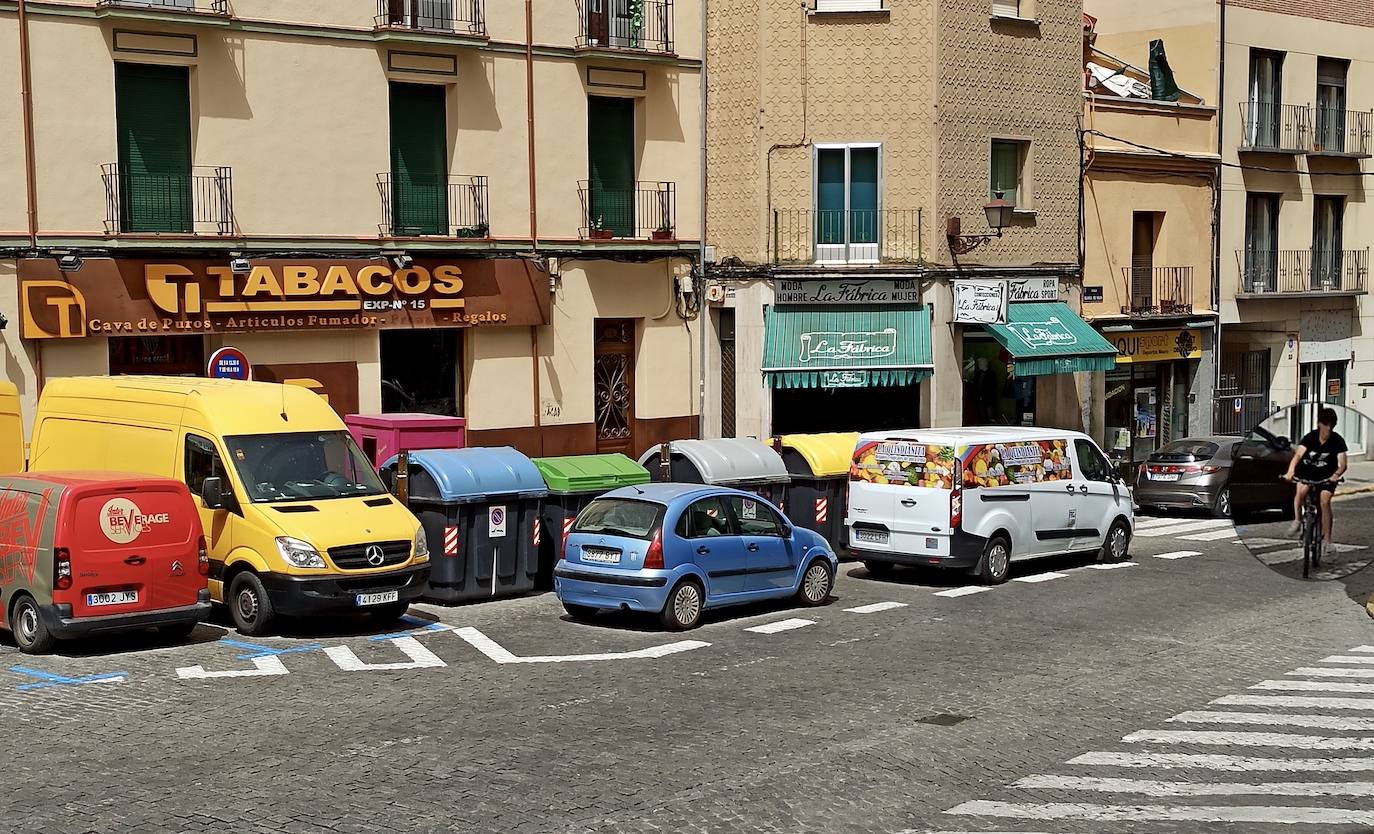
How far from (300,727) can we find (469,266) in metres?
15.3

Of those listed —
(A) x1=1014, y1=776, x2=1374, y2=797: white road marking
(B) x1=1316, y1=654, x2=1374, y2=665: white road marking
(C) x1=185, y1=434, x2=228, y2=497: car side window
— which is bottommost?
→ (B) x1=1316, y1=654, x2=1374, y2=665: white road marking

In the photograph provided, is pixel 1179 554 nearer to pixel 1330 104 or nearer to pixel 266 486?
pixel 266 486

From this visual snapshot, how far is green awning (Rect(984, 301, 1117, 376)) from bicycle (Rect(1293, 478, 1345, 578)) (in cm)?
850

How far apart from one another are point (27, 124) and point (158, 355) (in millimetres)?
3971

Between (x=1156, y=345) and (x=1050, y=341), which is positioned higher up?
(x=1050, y=341)

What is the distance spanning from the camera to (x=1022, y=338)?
29.7m

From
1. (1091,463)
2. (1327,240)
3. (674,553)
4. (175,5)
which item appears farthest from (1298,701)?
(1327,240)

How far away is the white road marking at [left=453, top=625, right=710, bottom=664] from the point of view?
613 inches

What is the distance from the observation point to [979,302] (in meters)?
29.6

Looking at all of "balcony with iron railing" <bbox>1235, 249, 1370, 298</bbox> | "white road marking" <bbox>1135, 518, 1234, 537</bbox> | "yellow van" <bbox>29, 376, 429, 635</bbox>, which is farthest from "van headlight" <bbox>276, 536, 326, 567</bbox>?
"balcony with iron railing" <bbox>1235, 249, 1370, 298</bbox>

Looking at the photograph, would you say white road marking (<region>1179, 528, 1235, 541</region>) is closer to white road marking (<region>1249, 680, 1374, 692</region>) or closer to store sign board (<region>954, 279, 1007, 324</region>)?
store sign board (<region>954, 279, 1007, 324</region>)

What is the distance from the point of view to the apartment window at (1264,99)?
3644cm

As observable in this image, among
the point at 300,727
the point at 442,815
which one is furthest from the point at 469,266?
the point at 442,815

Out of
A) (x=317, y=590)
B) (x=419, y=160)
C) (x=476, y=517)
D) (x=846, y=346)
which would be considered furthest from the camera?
(x=846, y=346)
